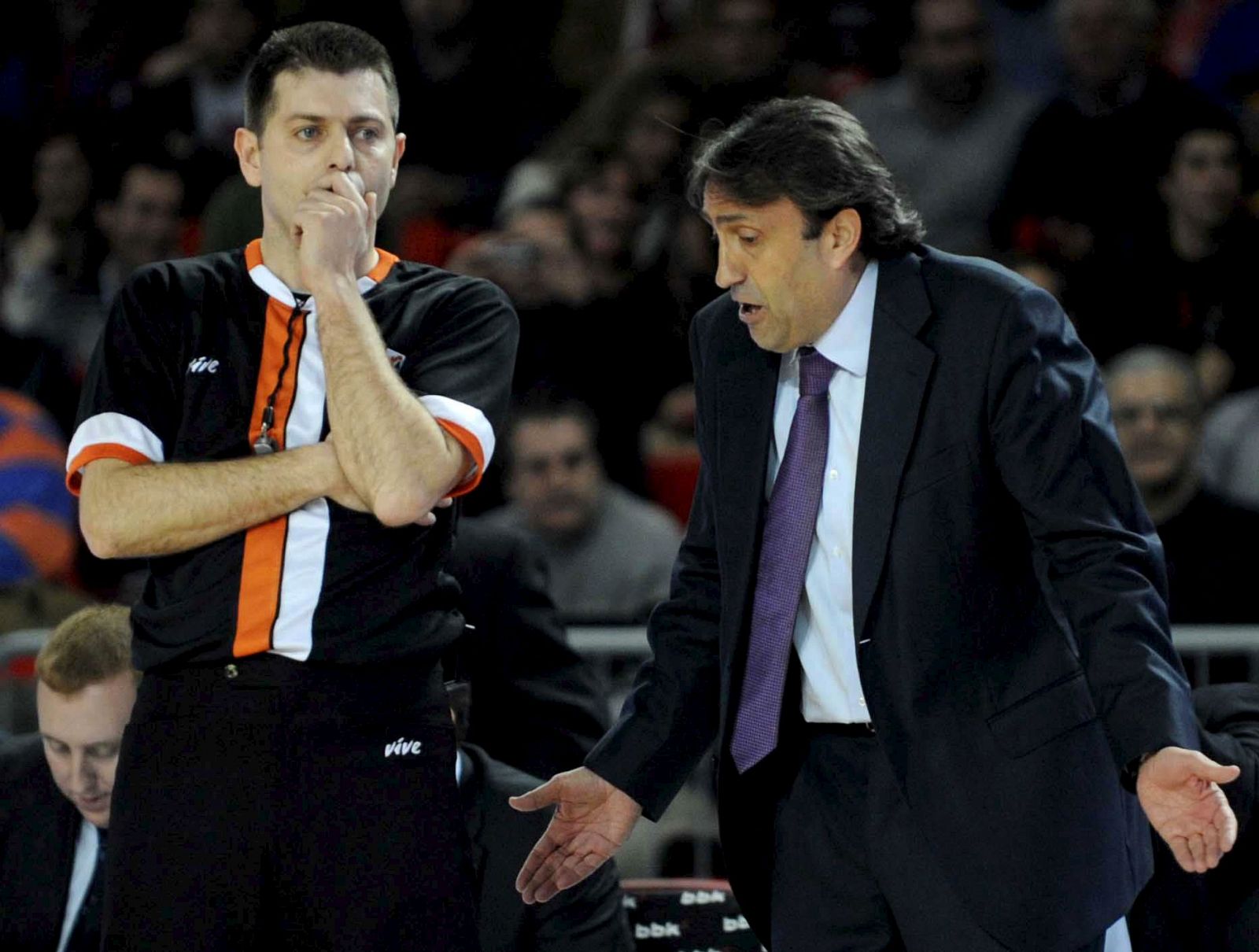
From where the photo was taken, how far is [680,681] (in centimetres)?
336

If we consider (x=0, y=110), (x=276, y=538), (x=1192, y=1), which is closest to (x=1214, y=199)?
(x=1192, y=1)

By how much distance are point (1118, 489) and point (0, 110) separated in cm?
698

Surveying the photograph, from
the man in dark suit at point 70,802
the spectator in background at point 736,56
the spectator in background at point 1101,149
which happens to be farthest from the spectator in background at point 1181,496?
the man in dark suit at point 70,802

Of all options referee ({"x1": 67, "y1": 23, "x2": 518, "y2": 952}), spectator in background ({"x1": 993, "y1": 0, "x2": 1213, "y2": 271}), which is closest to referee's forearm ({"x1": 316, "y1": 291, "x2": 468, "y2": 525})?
referee ({"x1": 67, "y1": 23, "x2": 518, "y2": 952})

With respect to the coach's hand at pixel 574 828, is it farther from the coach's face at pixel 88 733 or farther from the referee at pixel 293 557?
the coach's face at pixel 88 733

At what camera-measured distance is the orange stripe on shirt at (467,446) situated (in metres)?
3.15

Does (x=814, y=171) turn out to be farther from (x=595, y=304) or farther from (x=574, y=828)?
(x=595, y=304)

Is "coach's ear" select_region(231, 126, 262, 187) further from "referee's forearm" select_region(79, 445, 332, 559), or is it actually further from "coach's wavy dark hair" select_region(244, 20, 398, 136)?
"referee's forearm" select_region(79, 445, 332, 559)

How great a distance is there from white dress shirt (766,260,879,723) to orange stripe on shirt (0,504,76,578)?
3788 millimetres

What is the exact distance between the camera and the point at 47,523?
256 inches

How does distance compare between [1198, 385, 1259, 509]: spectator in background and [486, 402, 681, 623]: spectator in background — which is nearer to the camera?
[486, 402, 681, 623]: spectator in background

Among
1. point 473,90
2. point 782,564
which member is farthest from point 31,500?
point 782,564

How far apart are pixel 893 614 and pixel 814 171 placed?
0.69m

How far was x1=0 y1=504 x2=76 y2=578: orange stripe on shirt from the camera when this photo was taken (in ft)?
21.1
